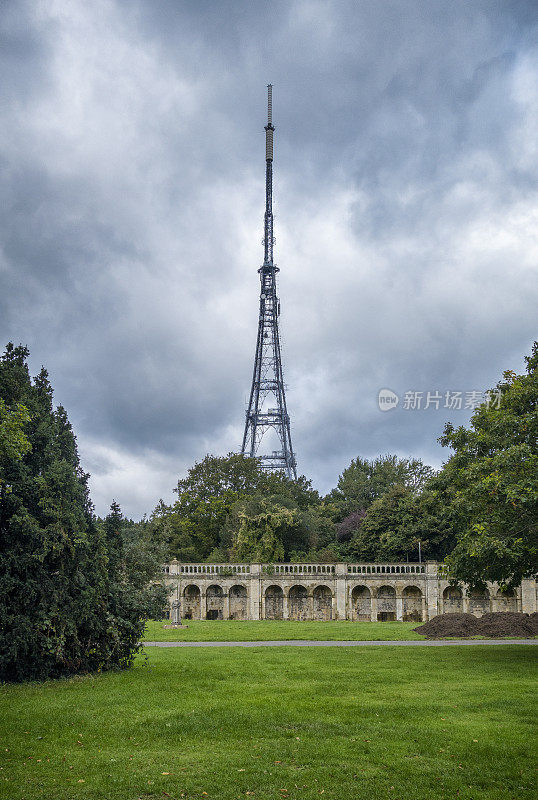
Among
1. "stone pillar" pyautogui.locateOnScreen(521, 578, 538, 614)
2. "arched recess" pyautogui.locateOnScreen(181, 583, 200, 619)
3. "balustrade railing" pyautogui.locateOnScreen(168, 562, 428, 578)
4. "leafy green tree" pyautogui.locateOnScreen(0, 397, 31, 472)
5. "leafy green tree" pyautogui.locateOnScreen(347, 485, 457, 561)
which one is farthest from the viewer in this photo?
"leafy green tree" pyautogui.locateOnScreen(347, 485, 457, 561)

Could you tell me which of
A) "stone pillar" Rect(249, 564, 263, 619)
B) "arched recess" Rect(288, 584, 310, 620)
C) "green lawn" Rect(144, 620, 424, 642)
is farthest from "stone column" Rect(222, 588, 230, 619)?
"green lawn" Rect(144, 620, 424, 642)

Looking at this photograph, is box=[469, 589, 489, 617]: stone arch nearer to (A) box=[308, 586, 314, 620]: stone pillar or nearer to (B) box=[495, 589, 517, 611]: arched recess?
(B) box=[495, 589, 517, 611]: arched recess

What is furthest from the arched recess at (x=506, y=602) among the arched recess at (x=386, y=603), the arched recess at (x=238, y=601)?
the arched recess at (x=238, y=601)

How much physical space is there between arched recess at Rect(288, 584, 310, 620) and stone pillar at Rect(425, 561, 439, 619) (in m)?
9.15

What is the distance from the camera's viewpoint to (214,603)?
51906mm

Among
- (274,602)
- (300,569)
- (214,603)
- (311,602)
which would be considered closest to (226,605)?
(214,603)

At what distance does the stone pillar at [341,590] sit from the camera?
49719mm

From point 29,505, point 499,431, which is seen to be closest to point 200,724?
point 29,505

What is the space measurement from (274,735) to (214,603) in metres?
42.1

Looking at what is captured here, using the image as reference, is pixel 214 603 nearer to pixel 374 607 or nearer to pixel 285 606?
pixel 285 606

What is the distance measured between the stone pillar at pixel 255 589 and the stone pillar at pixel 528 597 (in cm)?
1901

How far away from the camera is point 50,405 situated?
758 inches

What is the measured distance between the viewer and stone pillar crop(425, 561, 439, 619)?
48844 mm

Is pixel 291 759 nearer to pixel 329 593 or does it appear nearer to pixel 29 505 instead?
pixel 29 505
